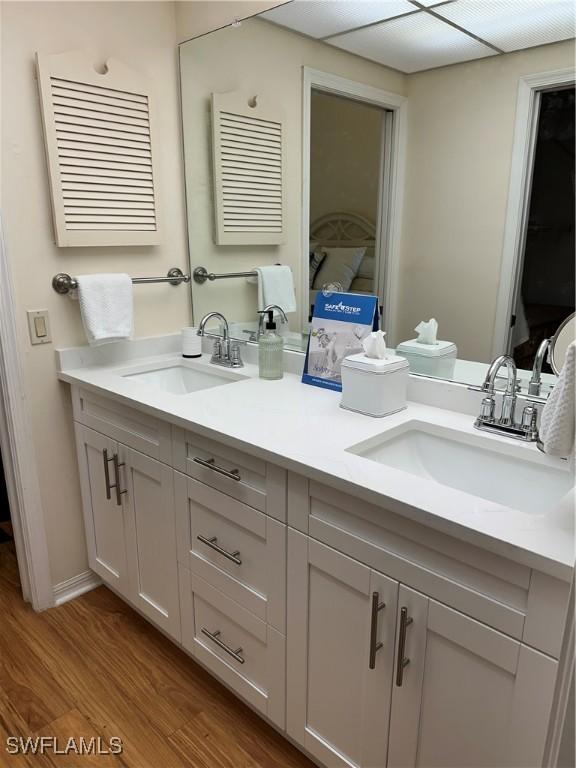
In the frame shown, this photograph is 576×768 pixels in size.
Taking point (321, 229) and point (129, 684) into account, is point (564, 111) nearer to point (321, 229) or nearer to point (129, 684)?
point (321, 229)

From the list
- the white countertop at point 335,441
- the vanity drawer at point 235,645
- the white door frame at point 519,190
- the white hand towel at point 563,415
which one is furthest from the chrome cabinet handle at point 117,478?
the white hand towel at point 563,415

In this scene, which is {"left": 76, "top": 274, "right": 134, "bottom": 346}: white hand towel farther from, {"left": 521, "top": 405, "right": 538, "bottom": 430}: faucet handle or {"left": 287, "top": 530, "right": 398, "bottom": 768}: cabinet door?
{"left": 521, "top": 405, "right": 538, "bottom": 430}: faucet handle

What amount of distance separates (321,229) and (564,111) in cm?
81

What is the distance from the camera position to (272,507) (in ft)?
4.24

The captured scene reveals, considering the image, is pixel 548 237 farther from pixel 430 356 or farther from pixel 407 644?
pixel 407 644

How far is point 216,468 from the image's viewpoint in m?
1.42

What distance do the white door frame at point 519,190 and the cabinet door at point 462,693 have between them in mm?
742

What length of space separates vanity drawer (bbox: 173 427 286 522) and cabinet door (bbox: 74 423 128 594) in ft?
1.31

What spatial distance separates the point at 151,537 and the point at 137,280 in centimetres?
92

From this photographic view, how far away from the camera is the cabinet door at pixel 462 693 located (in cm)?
92

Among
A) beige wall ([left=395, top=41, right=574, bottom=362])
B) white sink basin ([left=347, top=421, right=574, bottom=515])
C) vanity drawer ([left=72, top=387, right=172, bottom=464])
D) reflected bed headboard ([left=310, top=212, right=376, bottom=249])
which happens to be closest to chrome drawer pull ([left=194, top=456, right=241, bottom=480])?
vanity drawer ([left=72, top=387, right=172, bottom=464])

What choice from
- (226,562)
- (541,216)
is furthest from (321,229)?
(226,562)

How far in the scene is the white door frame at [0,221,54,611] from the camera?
5.78 feet

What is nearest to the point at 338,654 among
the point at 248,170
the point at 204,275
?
the point at 204,275
